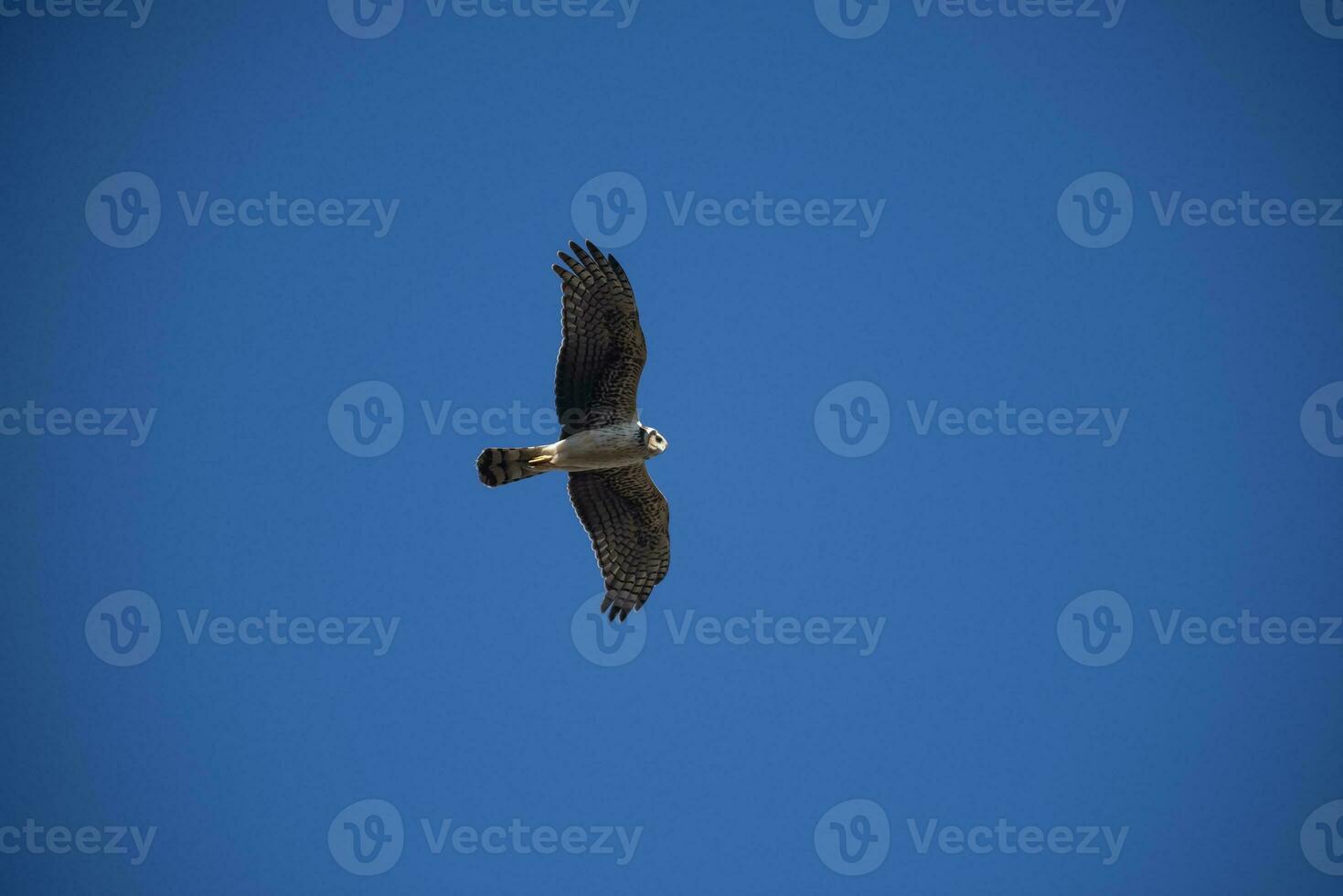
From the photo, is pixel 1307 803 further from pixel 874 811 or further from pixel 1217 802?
pixel 874 811

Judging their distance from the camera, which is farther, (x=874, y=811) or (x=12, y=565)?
(x=12, y=565)

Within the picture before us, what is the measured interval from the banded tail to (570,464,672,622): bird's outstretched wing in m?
1.26

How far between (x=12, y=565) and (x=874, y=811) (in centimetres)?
1991

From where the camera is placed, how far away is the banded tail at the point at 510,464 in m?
13.2

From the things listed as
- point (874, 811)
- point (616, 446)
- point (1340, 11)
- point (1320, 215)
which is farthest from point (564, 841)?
point (1340, 11)

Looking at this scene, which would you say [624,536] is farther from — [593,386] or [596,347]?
[596,347]

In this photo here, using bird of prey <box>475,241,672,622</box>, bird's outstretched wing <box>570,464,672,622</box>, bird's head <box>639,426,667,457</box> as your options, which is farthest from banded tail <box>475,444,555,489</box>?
bird's outstretched wing <box>570,464,672,622</box>

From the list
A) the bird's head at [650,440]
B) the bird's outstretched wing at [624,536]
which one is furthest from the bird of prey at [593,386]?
the bird's outstretched wing at [624,536]

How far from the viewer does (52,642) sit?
2833cm

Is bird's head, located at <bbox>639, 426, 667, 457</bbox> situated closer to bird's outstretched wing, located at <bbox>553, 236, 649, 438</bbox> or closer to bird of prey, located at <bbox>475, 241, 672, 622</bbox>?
bird of prey, located at <bbox>475, 241, 672, 622</bbox>

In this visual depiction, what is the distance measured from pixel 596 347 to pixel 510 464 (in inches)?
56.5

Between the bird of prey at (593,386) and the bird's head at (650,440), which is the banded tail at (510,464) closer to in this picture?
the bird of prey at (593,386)

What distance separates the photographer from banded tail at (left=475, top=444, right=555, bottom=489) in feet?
43.3

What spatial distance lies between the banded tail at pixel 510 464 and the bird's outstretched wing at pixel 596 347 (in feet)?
1.28
